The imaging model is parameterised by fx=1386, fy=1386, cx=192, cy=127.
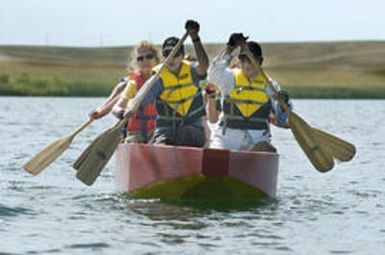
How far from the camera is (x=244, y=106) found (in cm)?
1641

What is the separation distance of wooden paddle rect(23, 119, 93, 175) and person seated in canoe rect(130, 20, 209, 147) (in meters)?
1.34

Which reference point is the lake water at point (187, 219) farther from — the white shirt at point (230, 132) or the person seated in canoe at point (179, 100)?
the person seated in canoe at point (179, 100)

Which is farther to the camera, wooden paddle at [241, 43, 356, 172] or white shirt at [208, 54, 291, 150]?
wooden paddle at [241, 43, 356, 172]

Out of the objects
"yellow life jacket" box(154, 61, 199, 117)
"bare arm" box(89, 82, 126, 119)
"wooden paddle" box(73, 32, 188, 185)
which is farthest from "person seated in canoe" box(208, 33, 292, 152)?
"bare arm" box(89, 82, 126, 119)

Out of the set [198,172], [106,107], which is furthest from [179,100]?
[106,107]

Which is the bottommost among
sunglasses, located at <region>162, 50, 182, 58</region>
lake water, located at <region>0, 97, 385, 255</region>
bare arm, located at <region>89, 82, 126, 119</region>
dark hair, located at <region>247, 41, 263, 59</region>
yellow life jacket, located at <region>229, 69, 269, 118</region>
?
lake water, located at <region>0, 97, 385, 255</region>

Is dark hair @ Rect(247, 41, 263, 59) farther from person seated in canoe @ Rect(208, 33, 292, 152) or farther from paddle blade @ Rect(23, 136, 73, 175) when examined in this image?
paddle blade @ Rect(23, 136, 73, 175)

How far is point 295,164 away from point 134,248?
1157cm

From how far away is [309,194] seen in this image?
18594mm

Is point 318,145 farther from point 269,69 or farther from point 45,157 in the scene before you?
point 269,69

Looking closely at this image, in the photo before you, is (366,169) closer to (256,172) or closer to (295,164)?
(295,164)

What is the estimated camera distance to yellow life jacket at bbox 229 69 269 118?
53.7ft

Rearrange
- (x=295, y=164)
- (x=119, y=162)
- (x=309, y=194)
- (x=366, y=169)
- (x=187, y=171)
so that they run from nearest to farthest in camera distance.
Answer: (x=187, y=171)
(x=119, y=162)
(x=309, y=194)
(x=366, y=169)
(x=295, y=164)

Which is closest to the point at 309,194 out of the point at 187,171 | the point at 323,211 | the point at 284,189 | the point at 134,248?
the point at 284,189
